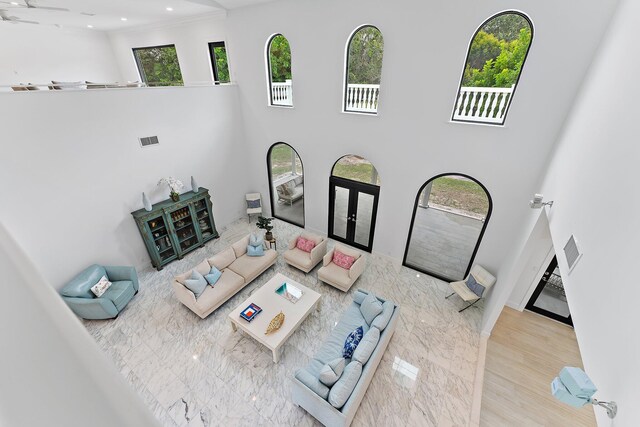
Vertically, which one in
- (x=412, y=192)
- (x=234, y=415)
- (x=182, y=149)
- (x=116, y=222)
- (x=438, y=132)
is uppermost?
(x=438, y=132)

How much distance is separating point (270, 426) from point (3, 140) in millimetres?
6327

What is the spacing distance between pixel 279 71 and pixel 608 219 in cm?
762

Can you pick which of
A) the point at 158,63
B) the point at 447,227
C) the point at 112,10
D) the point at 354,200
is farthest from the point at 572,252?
the point at 158,63

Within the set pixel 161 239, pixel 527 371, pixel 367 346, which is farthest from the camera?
pixel 161 239

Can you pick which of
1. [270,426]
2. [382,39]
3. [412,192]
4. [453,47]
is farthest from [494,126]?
[270,426]

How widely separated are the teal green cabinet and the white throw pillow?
1.16m

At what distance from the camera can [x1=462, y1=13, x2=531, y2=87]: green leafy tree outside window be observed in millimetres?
5031

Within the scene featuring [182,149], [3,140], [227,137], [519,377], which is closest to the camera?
[3,140]

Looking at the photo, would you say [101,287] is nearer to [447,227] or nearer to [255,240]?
[255,240]

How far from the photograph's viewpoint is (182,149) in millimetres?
7293

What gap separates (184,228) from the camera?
7.70m

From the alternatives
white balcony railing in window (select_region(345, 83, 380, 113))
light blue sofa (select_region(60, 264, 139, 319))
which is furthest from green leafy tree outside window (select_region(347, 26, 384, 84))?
light blue sofa (select_region(60, 264, 139, 319))

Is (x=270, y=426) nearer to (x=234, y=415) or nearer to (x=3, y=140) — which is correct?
(x=234, y=415)

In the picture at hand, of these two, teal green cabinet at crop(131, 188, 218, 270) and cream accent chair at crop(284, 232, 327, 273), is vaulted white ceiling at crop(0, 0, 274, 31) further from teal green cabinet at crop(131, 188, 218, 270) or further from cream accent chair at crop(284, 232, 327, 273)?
cream accent chair at crop(284, 232, 327, 273)
